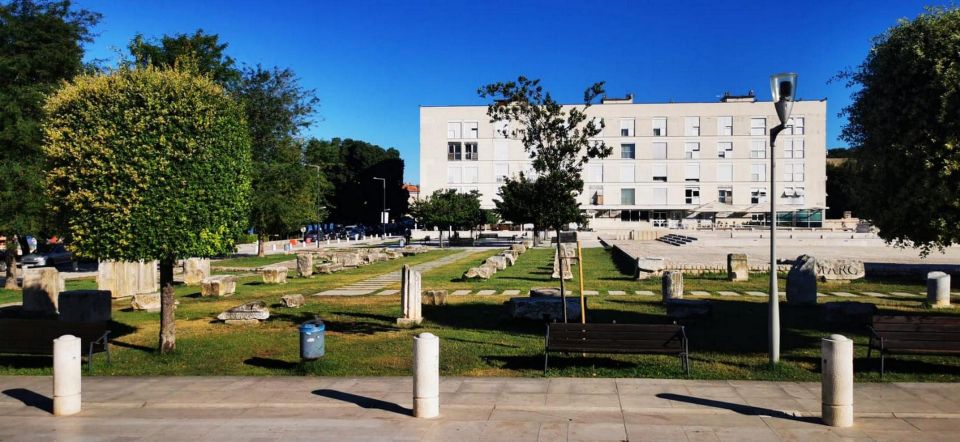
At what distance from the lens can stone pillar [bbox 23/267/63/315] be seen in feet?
55.4

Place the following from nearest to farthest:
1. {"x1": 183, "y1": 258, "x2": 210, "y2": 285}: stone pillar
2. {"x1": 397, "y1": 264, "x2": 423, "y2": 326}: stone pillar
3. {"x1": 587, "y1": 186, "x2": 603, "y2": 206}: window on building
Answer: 1. {"x1": 397, "y1": 264, "x2": 423, "y2": 326}: stone pillar
2. {"x1": 183, "y1": 258, "x2": 210, "y2": 285}: stone pillar
3. {"x1": 587, "y1": 186, "x2": 603, "y2": 206}: window on building

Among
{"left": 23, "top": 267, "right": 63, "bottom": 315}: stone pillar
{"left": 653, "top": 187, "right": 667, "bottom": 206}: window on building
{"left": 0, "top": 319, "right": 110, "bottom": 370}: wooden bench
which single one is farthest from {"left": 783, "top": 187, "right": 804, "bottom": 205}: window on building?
{"left": 0, "top": 319, "right": 110, "bottom": 370}: wooden bench

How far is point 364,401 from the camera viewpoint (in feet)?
26.5

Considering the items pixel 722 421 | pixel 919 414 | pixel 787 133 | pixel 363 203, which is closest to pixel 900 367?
pixel 919 414

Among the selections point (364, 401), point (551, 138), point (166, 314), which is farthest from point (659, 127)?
point (364, 401)

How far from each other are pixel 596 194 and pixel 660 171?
805 centimetres

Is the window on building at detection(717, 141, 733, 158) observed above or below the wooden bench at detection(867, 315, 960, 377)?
above

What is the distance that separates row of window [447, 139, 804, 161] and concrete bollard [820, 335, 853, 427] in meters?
69.8

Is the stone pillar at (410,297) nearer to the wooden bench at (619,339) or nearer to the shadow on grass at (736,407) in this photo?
the wooden bench at (619,339)

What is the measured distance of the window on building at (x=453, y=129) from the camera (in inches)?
3049

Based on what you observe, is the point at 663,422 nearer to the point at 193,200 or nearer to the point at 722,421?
the point at 722,421

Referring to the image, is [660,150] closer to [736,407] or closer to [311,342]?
[311,342]

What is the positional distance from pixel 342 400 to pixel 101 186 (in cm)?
553

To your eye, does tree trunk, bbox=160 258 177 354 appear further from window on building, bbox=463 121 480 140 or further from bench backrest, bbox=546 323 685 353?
window on building, bbox=463 121 480 140
